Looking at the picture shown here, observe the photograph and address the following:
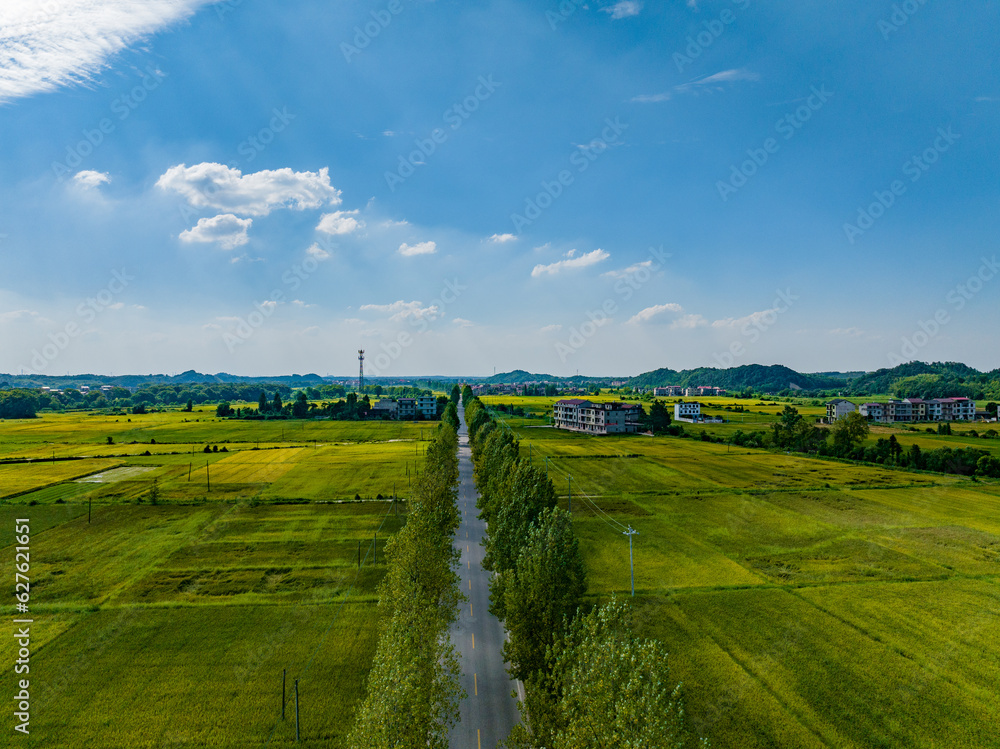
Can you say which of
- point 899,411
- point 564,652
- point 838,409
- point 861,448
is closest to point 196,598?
point 564,652

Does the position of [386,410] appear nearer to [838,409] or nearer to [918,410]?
[838,409]

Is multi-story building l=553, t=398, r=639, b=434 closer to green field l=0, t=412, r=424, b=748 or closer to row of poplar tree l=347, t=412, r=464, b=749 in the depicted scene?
green field l=0, t=412, r=424, b=748

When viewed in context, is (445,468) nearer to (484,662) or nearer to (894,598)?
(484,662)

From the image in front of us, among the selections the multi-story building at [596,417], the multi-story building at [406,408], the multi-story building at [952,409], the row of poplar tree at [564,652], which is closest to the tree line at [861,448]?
the multi-story building at [596,417]

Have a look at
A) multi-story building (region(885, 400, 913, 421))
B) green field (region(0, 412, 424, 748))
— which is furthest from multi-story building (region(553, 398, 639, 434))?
multi-story building (region(885, 400, 913, 421))

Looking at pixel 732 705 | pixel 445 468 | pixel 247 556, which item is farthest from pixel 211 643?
pixel 732 705

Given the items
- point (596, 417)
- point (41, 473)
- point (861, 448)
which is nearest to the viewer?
point (41, 473)

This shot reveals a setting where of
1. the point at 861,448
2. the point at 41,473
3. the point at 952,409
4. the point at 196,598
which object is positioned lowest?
the point at 196,598
